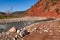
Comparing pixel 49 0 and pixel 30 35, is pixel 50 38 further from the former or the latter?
pixel 49 0

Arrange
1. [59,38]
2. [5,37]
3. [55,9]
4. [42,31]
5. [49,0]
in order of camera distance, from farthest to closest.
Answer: [49,0] < [55,9] < [42,31] < [5,37] < [59,38]

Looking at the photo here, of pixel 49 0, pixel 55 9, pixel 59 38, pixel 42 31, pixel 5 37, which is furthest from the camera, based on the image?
pixel 49 0

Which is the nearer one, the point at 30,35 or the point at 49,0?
the point at 30,35

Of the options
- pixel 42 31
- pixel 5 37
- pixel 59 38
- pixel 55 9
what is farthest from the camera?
pixel 55 9

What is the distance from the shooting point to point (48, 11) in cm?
5800

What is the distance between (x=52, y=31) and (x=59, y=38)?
219cm

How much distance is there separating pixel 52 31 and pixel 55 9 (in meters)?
35.7

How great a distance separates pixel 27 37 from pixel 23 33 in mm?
762

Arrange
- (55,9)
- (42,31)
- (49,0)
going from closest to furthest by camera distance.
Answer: (42,31)
(55,9)
(49,0)

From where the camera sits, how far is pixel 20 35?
736 inches

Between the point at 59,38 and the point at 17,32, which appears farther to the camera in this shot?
the point at 17,32

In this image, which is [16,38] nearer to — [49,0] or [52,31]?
[52,31]

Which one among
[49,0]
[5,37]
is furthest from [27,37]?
[49,0]

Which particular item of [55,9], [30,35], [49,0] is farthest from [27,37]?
[49,0]
